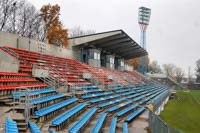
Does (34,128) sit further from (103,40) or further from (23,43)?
(103,40)

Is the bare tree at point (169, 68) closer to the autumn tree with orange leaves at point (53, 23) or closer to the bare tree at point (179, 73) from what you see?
the bare tree at point (179, 73)

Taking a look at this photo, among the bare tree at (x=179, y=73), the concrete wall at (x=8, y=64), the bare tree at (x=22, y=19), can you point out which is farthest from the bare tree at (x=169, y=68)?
the concrete wall at (x=8, y=64)

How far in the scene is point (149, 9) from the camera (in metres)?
69.8

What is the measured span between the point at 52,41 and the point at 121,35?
918 cm

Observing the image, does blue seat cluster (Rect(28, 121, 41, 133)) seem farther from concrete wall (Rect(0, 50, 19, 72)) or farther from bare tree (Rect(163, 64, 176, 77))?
bare tree (Rect(163, 64, 176, 77))

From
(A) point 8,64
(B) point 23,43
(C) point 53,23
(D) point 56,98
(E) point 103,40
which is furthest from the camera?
(C) point 53,23

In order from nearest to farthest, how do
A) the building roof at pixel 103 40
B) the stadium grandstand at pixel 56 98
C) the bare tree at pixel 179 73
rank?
1. the stadium grandstand at pixel 56 98
2. the building roof at pixel 103 40
3. the bare tree at pixel 179 73

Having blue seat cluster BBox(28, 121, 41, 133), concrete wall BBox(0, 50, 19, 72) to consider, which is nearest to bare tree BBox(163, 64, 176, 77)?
concrete wall BBox(0, 50, 19, 72)

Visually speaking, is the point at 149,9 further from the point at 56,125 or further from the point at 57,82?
the point at 56,125

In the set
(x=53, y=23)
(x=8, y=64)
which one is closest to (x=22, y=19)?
(x=53, y=23)

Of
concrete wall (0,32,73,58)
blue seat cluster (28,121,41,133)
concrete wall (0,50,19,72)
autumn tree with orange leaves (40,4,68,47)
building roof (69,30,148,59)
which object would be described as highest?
autumn tree with orange leaves (40,4,68,47)

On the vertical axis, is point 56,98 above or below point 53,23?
below

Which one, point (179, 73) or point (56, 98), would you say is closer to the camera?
point (56, 98)

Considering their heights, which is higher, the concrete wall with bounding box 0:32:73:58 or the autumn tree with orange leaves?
the autumn tree with orange leaves
